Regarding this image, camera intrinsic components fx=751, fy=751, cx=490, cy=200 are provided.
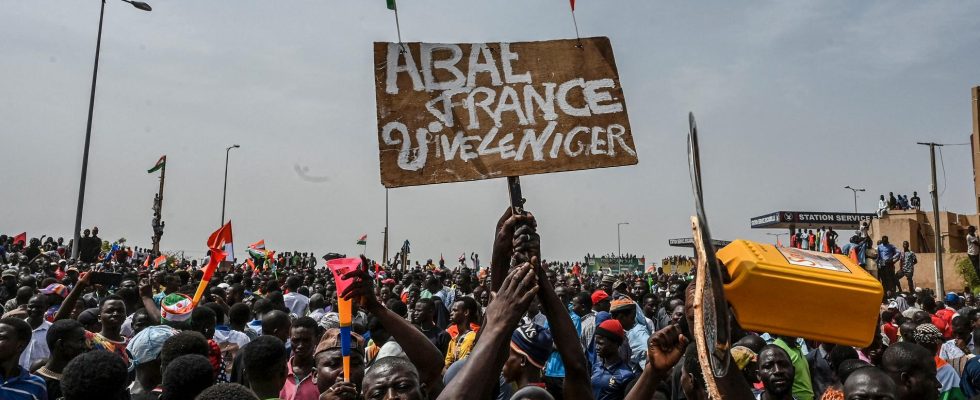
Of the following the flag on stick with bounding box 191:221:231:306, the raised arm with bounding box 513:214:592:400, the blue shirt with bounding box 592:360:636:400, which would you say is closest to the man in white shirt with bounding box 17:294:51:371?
the flag on stick with bounding box 191:221:231:306

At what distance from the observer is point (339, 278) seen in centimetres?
496

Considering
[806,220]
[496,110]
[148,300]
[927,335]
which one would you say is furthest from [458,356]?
[806,220]

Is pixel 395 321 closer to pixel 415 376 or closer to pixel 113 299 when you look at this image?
pixel 415 376

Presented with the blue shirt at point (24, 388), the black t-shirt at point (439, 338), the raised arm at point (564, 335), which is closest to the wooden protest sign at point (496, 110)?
the raised arm at point (564, 335)

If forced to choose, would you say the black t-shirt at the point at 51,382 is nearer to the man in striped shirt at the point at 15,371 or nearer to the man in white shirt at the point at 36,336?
the man in striped shirt at the point at 15,371

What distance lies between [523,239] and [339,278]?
2070 mm

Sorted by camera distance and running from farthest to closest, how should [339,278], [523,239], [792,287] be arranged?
1. [339,278]
2. [523,239]
3. [792,287]

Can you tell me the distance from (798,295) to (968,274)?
1320 inches

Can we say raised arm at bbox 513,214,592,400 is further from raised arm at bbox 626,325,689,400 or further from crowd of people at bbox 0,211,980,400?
raised arm at bbox 626,325,689,400

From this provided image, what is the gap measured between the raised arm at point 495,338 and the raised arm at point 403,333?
1.29 meters

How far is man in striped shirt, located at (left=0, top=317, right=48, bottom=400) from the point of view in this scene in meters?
4.66

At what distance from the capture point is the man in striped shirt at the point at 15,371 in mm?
4660

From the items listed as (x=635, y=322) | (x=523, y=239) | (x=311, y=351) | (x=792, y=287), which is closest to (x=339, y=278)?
(x=311, y=351)

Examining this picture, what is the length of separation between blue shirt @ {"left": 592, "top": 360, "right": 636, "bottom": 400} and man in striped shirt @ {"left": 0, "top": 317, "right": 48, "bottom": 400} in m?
3.84
